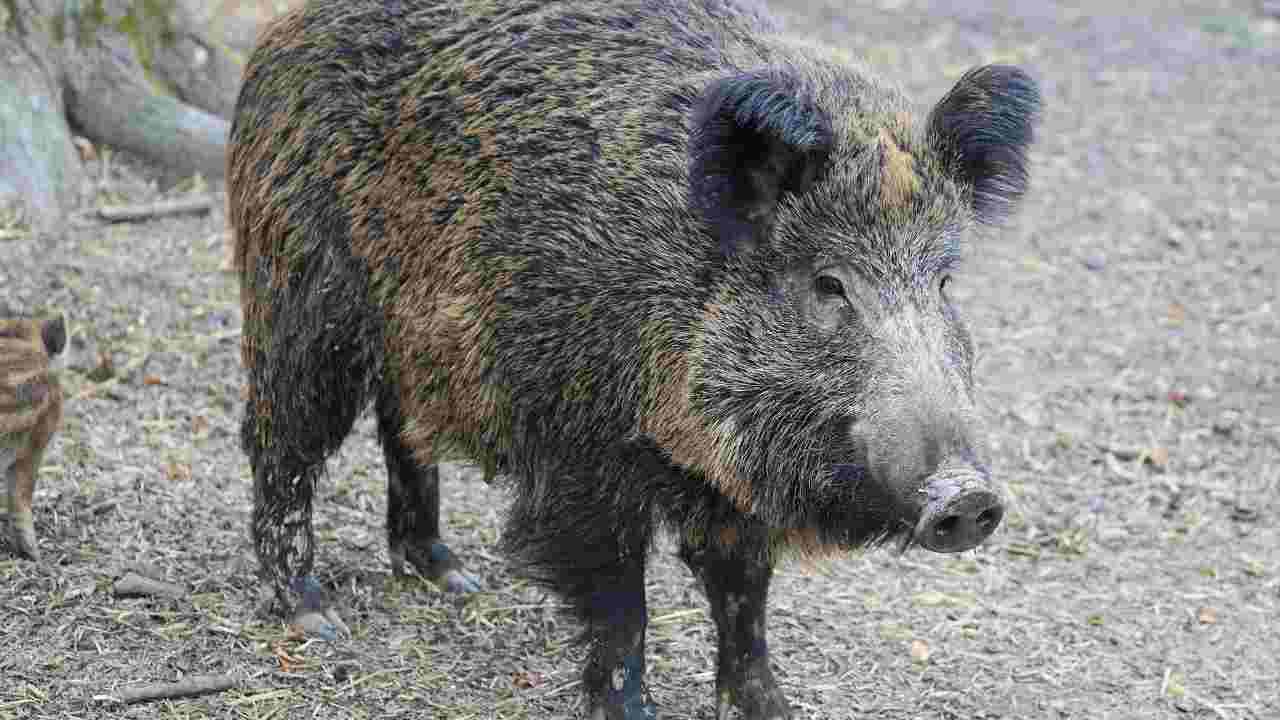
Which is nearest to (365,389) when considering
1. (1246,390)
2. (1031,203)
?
(1246,390)

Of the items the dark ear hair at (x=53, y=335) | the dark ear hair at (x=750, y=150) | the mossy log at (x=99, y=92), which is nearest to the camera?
the dark ear hair at (x=750, y=150)

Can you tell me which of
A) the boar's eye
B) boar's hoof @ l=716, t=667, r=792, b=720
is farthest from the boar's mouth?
boar's hoof @ l=716, t=667, r=792, b=720

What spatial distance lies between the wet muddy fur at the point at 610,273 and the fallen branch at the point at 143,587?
282 mm

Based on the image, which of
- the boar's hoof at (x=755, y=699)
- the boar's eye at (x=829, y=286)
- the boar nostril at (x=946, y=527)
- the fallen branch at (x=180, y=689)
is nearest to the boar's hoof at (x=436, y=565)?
the fallen branch at (x=180, y=689)

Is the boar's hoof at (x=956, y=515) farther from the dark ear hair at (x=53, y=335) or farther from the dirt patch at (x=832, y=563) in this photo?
the dark ear hair at (x=53, y=335)

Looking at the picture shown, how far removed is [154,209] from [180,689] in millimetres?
3561

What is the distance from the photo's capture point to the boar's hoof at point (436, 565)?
17.5 feet

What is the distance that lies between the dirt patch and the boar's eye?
75 centimetres

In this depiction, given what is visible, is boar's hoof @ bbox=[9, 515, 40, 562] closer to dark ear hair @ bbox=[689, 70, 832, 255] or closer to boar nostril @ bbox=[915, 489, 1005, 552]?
Result: dark ear hair @ bbox=[689, 70, 832, 255]

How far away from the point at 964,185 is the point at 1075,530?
261cm

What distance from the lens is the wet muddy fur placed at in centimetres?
378

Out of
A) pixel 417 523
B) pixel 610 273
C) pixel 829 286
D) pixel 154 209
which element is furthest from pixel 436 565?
pixel 154 209

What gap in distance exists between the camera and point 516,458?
4.35m

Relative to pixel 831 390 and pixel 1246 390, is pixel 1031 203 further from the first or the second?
pixel 831 390
